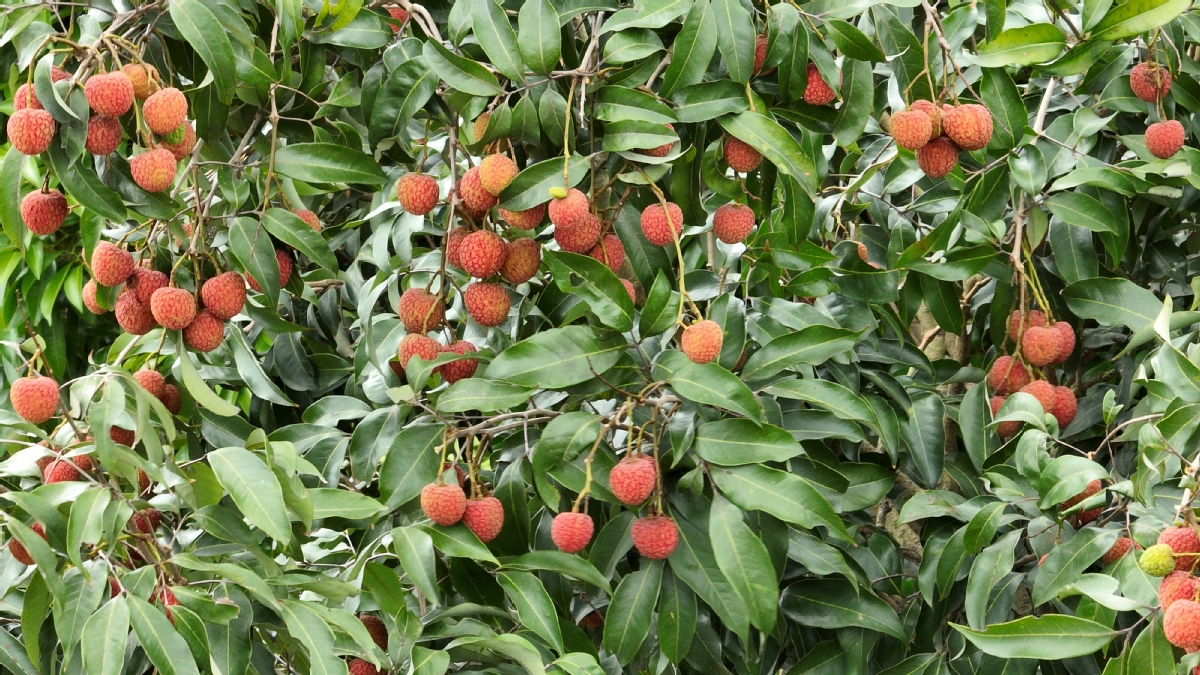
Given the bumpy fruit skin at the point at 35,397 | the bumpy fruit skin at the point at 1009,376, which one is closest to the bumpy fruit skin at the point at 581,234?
the bumpy fruit skin at the point at 35,397

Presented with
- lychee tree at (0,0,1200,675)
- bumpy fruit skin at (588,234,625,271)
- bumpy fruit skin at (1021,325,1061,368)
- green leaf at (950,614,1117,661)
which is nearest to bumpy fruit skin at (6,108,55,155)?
lychee tree at (0,0,1200,675)

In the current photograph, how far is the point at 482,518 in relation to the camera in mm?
1056

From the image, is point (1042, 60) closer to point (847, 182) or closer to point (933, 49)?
point (933, 49)

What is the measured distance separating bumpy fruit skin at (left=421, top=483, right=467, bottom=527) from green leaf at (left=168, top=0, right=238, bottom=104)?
0.39 meters

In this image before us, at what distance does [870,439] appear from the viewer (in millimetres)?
1599

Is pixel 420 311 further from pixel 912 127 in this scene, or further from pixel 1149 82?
pixel 1149 82

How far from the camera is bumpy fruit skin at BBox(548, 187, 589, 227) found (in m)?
0.96

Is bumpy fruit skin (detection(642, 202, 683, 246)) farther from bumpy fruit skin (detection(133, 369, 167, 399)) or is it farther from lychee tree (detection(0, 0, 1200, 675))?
bumpy fruit skin (detection(133, 369, 167, 399))

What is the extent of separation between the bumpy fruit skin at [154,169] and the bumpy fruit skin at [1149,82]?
3.26ft

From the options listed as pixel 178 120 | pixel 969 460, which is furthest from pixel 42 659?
pixel 969 460

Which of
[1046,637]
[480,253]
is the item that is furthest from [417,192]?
[1046,637]

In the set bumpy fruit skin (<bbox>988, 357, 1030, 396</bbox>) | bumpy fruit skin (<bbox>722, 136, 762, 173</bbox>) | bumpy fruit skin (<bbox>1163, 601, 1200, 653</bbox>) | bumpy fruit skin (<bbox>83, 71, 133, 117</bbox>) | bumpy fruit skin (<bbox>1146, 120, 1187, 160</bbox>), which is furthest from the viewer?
bumpy fruit skin (<bbox>988, 357, 1030, 396</bbox>)

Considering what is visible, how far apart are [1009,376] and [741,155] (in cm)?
52

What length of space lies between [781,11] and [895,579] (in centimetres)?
70
